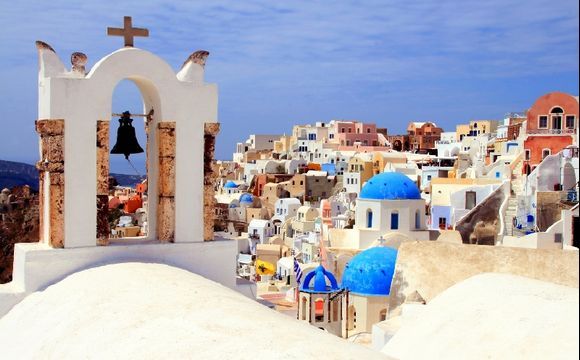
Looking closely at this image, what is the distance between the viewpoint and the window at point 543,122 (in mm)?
39031

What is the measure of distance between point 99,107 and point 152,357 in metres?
2.86

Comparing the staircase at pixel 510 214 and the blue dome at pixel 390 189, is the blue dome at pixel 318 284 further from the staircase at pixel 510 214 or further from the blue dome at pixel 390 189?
the staircase at pixel 510 214

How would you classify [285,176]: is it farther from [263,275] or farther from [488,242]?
[488,242]

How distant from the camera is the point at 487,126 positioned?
70.6 meters

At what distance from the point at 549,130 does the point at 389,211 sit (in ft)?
43.4

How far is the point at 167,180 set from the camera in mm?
7113

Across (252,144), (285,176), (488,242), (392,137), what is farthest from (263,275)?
→ (252,144)

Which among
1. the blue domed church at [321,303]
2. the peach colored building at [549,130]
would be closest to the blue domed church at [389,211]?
the blue domed church at [321,303]

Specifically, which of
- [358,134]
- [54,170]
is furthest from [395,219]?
[358,134]

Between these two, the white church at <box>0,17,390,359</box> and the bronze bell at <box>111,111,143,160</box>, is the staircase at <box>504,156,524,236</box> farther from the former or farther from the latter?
the white church at <box>0,17,390,359</box>

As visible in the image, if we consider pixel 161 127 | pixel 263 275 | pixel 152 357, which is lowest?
pixel 263 275

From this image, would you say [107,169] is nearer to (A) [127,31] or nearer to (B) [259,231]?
(A) [127,31]

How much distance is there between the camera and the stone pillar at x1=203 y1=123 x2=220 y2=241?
286 inches

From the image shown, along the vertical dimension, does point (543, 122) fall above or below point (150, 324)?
above
